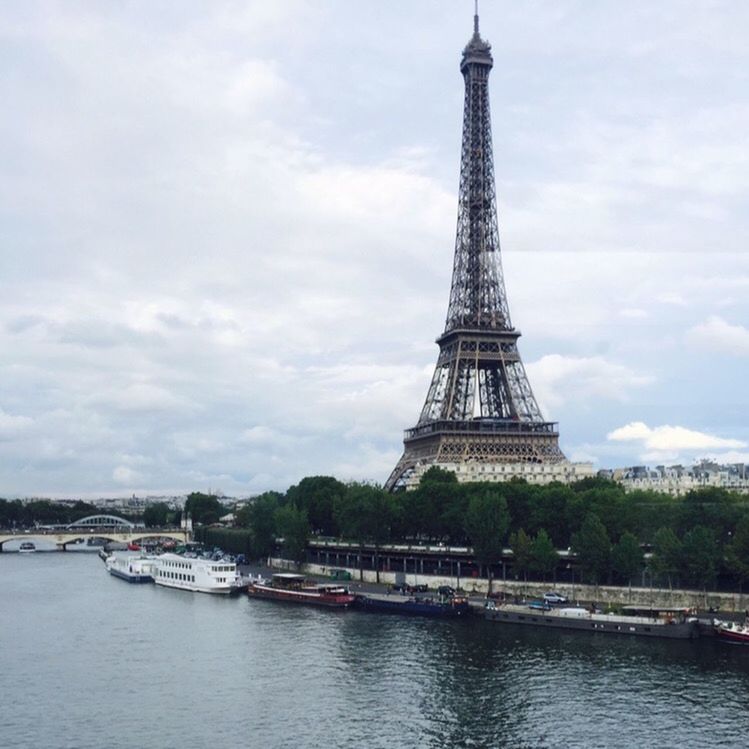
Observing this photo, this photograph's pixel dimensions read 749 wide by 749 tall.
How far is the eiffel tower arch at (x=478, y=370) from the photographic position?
12775 centimetres

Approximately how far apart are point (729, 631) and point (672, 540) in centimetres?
1239

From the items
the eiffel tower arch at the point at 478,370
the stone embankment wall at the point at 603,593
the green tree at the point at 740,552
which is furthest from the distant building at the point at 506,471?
the green tree at the point at 740,552

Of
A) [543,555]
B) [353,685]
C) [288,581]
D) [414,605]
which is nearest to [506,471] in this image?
[288,581]

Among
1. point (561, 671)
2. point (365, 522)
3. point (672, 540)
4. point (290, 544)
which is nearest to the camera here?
point (561, 671)

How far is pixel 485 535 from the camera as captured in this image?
95.1m

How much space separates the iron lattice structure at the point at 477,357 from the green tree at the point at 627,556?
1667 inches

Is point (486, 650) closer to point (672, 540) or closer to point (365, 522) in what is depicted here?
point (672, 540)

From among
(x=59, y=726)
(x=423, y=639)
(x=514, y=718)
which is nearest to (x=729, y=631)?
(x=423, y=639)

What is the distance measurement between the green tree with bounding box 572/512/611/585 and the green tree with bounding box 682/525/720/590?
24.4 ft

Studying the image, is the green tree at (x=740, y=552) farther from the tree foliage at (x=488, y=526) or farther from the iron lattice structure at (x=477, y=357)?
the iron lattice structure at (x=477, y=357)

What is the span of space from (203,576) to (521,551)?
1490 inches

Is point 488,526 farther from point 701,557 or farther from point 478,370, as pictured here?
point 478,370

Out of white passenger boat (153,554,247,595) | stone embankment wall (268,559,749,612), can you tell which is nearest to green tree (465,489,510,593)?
stone embankment wall (268,559,749,612)

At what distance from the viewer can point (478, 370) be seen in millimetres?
136750
